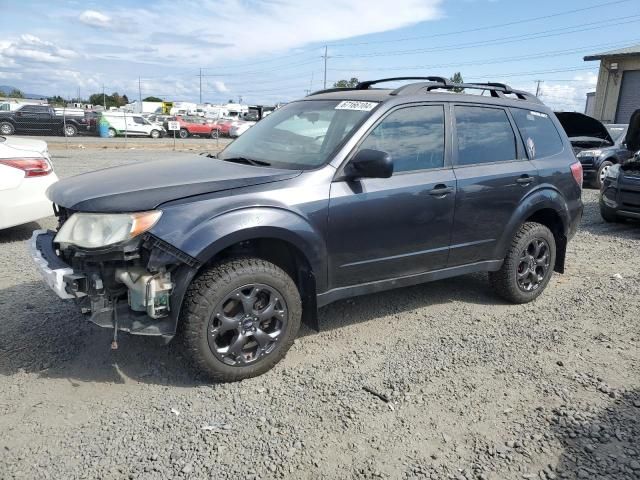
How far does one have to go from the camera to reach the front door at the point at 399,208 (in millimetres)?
3689

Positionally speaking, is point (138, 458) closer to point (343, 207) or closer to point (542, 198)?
point (343, 207)

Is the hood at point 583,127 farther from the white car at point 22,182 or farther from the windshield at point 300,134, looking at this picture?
the white car at point 22,182

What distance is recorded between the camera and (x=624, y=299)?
5184mm

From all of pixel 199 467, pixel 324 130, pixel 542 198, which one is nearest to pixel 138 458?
pixel 199 467

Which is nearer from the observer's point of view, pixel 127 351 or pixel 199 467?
pixel 199 467

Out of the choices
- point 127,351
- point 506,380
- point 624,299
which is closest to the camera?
point 506,380

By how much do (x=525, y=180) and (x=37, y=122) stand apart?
99.1ft

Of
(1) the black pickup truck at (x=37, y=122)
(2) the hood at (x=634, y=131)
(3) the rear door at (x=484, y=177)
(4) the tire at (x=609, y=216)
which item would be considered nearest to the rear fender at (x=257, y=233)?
(3) the rear door at (x=484, y=177)

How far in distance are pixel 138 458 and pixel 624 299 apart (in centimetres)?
462

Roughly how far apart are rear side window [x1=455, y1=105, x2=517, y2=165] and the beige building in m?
23.5

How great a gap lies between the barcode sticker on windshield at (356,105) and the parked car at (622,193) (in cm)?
611

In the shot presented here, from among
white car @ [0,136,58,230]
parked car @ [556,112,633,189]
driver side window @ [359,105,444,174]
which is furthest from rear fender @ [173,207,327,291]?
parked car @ [556,112,633,189]

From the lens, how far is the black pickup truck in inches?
1097

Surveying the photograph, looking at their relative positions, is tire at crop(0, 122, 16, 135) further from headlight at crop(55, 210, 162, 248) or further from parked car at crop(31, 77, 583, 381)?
headlight at crop(55, 210, 162, 248)
